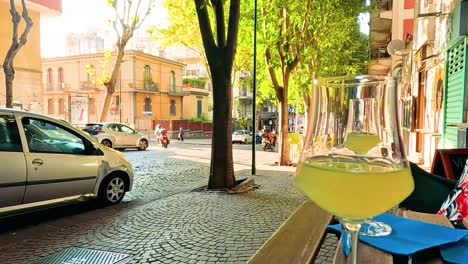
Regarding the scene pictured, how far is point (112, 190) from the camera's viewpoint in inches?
233

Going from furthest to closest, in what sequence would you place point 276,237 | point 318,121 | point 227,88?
1. point 227,88
2. point 276,237
3. point 318,121

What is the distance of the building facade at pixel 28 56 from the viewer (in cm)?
1634

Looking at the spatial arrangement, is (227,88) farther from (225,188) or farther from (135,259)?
(135,259)

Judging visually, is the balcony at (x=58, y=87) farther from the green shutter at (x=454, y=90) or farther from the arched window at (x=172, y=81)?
the green shutter at (x=454, y=90)

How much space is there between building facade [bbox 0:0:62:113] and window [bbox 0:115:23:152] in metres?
13.7

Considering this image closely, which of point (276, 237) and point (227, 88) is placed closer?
point (276, 237)

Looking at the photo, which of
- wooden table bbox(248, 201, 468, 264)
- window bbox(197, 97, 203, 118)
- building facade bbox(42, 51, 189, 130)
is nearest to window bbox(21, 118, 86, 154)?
wooden table bbox(248, 201, 468, 264)

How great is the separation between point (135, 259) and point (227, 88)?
4.16 metres

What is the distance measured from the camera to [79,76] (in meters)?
35.2

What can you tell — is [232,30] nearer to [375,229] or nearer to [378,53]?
[375,229]

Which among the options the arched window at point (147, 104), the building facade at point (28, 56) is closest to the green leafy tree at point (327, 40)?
the building facade at point (28, 56)

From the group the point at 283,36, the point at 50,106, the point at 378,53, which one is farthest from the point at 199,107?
the point at 283,36

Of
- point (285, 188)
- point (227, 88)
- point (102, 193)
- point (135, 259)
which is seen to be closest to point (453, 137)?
point (285, 188)

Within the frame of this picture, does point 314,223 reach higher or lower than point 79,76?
lower
